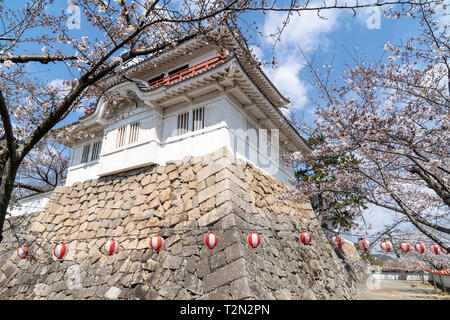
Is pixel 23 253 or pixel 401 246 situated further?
pixel 23 253

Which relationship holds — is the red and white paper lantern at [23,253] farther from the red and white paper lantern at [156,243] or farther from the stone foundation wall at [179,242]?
the red and white paper lantern at [156,243]

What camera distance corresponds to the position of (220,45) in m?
4.12

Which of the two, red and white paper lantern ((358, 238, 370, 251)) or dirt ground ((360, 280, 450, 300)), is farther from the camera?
dirt ground ((360, 280, 450, 300))

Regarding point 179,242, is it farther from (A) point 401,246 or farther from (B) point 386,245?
(A) point 401,246

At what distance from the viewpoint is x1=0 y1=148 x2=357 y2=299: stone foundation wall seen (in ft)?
20.4

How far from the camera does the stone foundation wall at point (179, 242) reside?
622 centimetres

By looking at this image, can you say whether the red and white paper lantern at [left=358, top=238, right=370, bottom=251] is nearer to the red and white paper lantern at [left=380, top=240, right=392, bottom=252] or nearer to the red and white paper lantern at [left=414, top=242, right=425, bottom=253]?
the red and white paper lantern at [left=380, top=240, right=392, bottom=252]

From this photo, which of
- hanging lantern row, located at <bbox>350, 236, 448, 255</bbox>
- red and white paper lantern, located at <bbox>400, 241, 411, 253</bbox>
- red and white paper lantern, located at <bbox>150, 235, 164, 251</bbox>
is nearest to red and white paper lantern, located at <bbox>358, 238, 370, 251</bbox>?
hanging lantern row, located at <bbox>350, 236, 448, 255</bbox>

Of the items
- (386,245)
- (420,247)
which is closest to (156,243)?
(386,245)

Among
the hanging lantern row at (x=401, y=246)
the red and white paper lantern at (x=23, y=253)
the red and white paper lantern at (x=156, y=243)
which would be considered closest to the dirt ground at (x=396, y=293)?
the hanging lantern row at (x=401, y=246)

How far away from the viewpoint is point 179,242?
7074 millimetres

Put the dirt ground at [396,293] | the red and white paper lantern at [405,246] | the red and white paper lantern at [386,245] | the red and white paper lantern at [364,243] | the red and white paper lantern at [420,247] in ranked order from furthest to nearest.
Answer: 1. the dirt ground at [396,293]
2. the red and white paper lantern at [364,243]
3. the red and white paper lantern at [386,245]
4. the red and white paper lantern at [405,246]
5. the red and white paper lantern at [420,247]
